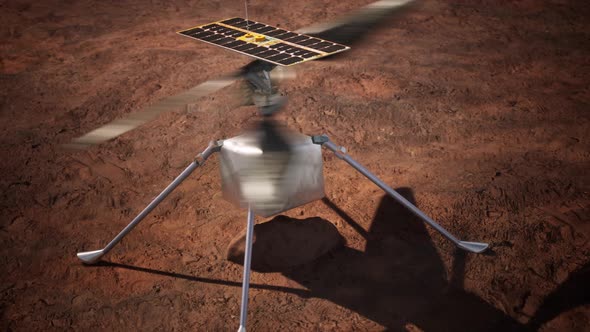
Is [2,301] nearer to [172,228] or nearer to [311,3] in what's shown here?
[172,228]

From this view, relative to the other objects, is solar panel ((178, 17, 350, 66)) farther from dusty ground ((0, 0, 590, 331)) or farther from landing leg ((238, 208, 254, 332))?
landing leg ((238, 208, 254, 332))

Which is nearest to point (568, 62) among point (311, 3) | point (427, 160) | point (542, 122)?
point (542, 122)

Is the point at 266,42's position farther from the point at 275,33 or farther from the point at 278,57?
the point at 278,57

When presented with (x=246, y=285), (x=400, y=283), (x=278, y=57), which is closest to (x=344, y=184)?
(x=400, y=283)

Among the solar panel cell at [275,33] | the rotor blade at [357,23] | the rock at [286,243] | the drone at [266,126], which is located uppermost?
the rotor blade at [357,23]

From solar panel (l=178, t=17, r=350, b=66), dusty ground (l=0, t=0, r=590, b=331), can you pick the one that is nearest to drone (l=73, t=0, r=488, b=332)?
solar panel (l=178, t=17, r=350, b=66)

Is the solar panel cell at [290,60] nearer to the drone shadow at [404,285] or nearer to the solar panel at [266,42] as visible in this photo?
the solar panel at [266,42]

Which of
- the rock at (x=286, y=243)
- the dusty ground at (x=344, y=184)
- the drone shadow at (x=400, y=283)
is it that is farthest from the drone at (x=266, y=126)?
the rock at (x=286, y=243)
